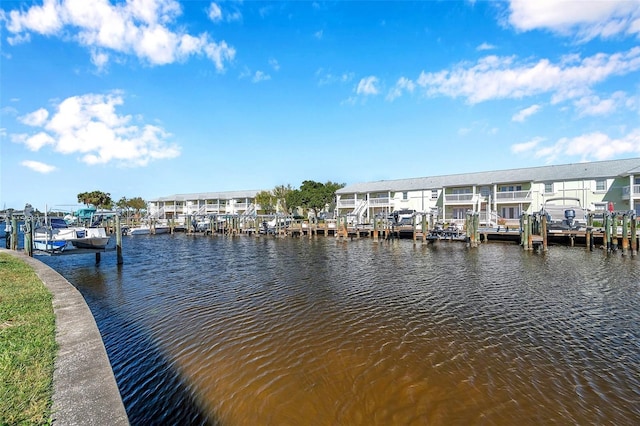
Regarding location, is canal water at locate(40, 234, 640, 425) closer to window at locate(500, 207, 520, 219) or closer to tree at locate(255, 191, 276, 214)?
window at locate(500, 207, 520, 219)

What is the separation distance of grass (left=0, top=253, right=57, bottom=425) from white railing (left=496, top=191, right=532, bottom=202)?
45.2 meters

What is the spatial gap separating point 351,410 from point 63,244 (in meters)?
22.1

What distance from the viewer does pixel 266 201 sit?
69750 millimetres

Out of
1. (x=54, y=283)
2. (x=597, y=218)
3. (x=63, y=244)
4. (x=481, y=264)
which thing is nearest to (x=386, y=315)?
(x=54, y=283)

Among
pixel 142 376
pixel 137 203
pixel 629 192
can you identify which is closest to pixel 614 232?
pixel 629 192

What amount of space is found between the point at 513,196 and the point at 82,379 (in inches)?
1829

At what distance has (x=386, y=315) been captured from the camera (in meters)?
10.1

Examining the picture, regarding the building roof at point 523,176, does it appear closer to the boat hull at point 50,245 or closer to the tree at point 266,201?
the tree at point 266,201

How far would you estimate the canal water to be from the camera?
5.55 meters

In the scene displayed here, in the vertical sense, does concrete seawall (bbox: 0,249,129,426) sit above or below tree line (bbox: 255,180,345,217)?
below

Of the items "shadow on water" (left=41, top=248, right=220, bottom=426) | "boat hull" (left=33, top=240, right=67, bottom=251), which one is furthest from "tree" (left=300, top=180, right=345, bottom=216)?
"shadow on water" (left=41, top=248, right=220, bottom=426)

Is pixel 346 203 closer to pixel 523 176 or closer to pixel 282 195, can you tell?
pixel 282 195

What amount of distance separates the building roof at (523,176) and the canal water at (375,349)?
29894mm

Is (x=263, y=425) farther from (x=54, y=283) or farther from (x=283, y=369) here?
(x=54, y=283)
